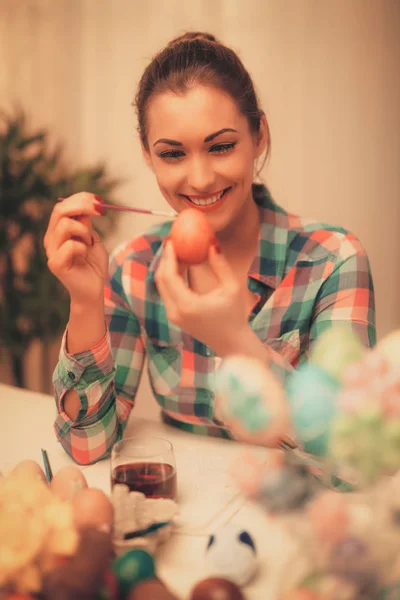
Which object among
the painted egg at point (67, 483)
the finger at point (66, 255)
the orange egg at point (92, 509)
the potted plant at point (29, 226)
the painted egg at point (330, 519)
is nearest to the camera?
the painted egg at point (330, 519)

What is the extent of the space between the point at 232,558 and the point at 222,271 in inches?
12.5

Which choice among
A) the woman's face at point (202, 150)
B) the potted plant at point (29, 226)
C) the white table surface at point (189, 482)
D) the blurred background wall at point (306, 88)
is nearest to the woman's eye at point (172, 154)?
the woman's face at point (202, 150)

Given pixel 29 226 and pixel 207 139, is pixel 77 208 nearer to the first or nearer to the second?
pixel 207 139

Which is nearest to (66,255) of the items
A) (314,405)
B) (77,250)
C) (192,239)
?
(77,250)

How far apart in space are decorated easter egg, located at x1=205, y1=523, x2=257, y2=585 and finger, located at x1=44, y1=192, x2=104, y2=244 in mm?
553

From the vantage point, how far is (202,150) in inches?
43.7

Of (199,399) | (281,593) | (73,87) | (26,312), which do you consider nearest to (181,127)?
(199,399)

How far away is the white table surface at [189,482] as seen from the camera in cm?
69

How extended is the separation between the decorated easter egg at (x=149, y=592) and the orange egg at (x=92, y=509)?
0.08 m

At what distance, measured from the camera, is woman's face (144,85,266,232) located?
1.09 meters

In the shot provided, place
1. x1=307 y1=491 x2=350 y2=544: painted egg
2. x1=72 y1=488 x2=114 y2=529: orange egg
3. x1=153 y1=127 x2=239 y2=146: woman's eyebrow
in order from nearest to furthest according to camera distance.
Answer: x1=307 y1=491 x2=350 y2=544: painted egg → x1=72 y1=488 x2=114 y2=529: orange egg → x1=153 y1=127 x2=239 y2=146: woman's eyebrow

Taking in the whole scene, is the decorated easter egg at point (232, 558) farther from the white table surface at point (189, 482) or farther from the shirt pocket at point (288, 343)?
the shirt pocket at point (288, 343)

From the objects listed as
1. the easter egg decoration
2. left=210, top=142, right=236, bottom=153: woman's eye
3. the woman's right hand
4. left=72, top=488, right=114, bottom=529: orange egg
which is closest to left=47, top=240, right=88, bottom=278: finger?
the woman's right hand

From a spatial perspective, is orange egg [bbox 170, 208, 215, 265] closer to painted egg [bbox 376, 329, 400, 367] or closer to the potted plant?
painted egg [bbox 376, 329, 400, 367]
